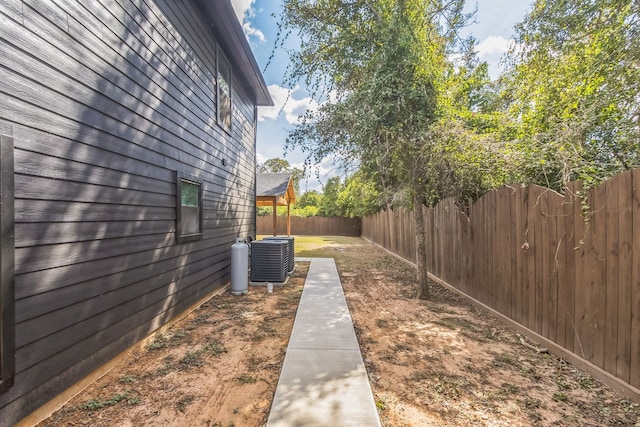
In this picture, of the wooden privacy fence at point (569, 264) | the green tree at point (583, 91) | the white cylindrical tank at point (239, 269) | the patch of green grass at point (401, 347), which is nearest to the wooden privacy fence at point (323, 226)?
the white cylindrical tank at point (239, 269)

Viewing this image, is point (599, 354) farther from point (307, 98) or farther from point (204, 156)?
point (307, 98)

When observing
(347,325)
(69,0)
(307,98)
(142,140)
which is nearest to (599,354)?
(347,325)

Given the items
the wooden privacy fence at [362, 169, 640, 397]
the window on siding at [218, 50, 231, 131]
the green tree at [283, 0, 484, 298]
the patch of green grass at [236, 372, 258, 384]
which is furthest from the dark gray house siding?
the wooden privacy fence at [362, 169, 640, 397]

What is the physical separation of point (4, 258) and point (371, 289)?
5132 mm

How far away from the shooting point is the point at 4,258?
174cm

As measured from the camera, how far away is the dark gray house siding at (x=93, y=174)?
188 cm

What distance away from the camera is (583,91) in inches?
150

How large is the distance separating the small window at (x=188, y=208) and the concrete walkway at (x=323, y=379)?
201 centimetres

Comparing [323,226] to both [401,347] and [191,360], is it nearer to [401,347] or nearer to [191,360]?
[401,347]

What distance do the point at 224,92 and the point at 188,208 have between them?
9.41 feet

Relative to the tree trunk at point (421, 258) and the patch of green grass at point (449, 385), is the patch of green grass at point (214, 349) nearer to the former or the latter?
the patch of green grass at point (449, 385)

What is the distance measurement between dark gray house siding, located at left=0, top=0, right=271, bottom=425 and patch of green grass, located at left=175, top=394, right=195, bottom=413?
2.84 feet

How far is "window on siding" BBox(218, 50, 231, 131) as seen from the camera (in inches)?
224

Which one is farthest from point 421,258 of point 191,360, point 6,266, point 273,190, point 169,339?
point 273,190
